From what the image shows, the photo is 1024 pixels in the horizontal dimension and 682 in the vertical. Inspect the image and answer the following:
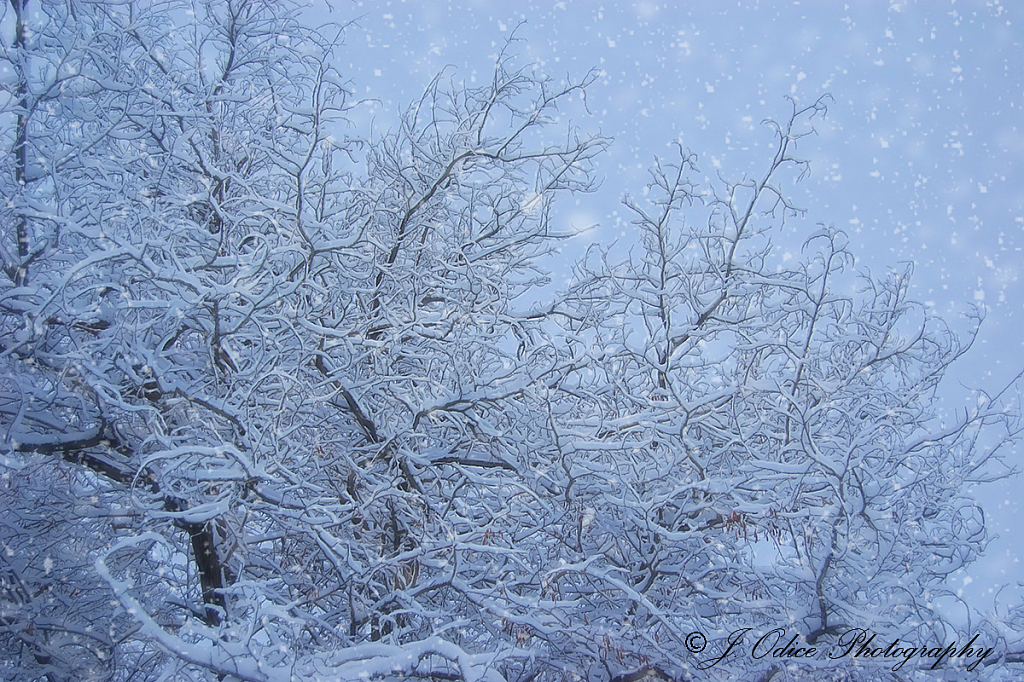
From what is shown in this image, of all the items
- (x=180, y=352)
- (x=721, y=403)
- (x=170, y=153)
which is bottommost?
(x=180, y=352)

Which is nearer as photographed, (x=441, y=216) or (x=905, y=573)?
(x=905, y=573)

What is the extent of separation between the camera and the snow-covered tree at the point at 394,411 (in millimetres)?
4133

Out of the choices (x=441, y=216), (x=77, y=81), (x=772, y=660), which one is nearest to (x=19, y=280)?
(x=77, y=81)

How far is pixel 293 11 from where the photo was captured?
20.4 feet

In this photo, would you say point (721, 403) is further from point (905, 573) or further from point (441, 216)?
point (441, 216)

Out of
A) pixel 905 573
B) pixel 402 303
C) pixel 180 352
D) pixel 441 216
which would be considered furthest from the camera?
pixel 441 216

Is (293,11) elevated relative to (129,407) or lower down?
elevated

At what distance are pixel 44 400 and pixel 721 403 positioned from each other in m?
4.79

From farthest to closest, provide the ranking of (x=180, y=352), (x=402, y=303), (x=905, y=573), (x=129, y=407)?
1. (x=402, y=303)
2. (x=180, y=352)
3. (x=905, y=573)
4. (x=129, y=407)

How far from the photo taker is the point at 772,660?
4.12 meters

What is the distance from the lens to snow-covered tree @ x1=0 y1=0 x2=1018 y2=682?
4.13 m

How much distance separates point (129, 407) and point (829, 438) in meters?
4.43

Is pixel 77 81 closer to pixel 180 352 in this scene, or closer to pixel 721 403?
pixel 180 352

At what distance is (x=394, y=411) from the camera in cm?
488
